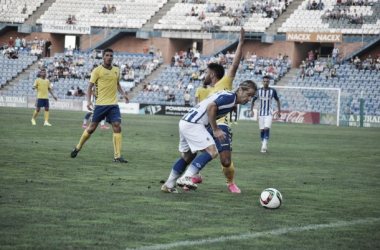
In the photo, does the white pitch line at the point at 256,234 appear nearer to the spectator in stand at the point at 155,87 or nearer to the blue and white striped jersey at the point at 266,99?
the blue and white striped jersey at the point at 266,99

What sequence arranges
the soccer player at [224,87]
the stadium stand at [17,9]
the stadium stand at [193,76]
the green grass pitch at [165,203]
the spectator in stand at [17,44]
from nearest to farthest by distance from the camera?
the green grass pitch at [165,203], the soccer player at [224,87], the stadium stand at [193,76], the spectator in stand at [17,44], the stadium stand at [17,9]

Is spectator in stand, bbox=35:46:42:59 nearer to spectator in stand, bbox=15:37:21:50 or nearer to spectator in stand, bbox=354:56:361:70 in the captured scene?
spectator in stand, bbox=15:37:21:50

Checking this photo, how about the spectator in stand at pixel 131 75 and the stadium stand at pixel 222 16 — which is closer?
the spectator in stand at pixel 131 75

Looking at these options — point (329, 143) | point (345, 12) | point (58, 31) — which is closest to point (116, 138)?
point (329, 143)

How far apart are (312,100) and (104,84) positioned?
33.3 metres

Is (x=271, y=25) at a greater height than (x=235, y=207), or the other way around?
(x=271, y=25)

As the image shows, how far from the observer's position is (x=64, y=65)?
61.7 m

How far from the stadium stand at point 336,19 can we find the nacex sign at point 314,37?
1.15 metres

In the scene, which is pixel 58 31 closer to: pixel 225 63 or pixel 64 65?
pixel 64 65

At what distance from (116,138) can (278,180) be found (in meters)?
4.23

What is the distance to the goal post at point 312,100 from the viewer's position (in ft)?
157

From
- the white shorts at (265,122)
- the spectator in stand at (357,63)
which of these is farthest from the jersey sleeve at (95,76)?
the spectator in stand at (357,63)

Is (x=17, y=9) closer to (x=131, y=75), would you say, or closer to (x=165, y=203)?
(x=131, y=75)

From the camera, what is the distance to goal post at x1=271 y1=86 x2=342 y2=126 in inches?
1880
